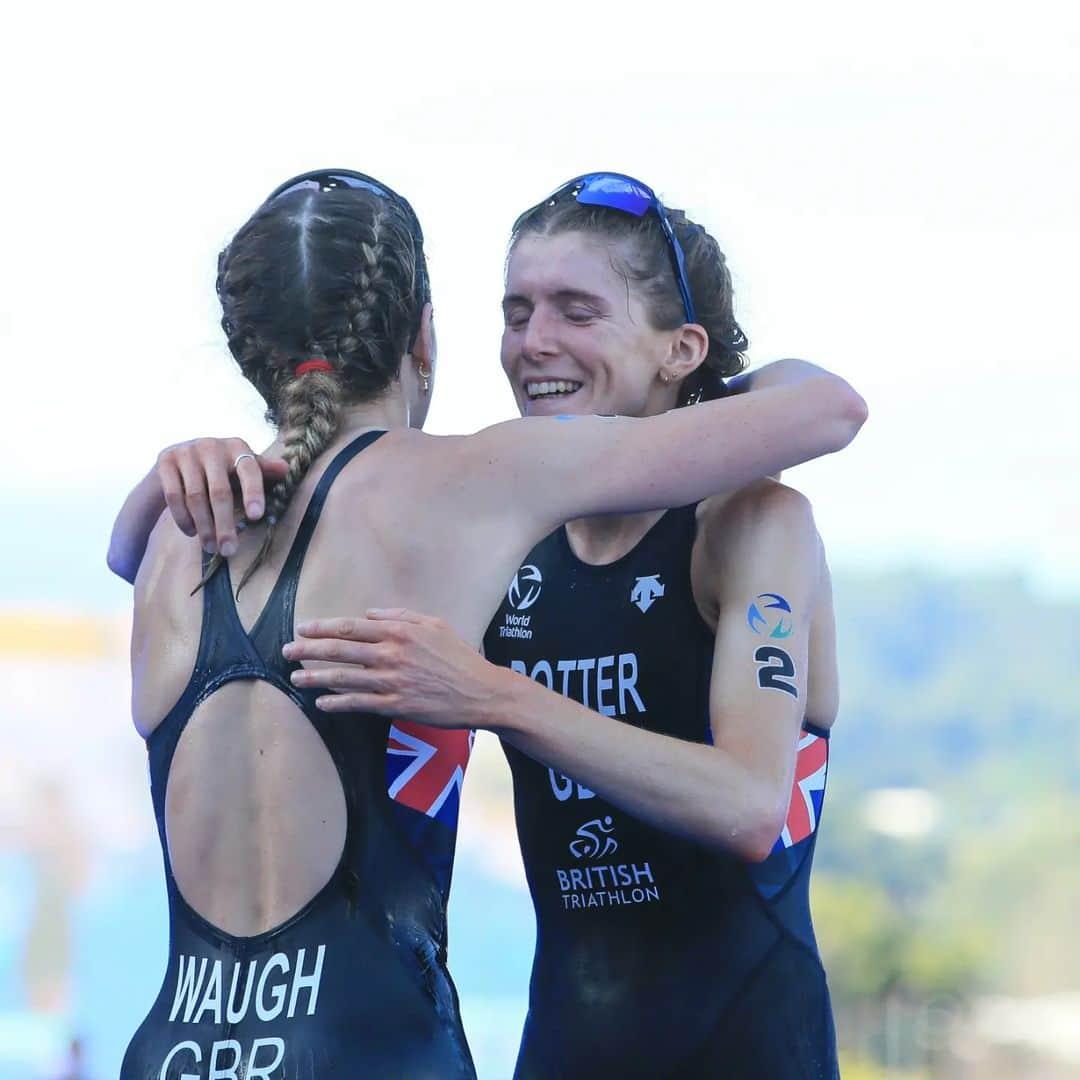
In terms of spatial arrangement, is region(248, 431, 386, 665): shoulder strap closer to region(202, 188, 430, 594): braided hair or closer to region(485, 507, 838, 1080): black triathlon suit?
region(202, 188, 430, 594): braided hair

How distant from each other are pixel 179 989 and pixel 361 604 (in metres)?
0.68

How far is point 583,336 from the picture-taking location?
3.31 metres

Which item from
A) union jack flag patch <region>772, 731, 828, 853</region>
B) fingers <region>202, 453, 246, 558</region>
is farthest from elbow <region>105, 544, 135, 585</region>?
union jack flag patch <region>772, 731, 828, 853</region>

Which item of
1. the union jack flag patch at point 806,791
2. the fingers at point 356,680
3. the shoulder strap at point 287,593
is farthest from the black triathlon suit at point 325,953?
the union jack flag patch at point 806,791

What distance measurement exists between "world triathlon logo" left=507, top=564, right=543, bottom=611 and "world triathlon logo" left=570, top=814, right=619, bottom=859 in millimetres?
481

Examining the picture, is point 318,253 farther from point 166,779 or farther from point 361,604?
point 166,779

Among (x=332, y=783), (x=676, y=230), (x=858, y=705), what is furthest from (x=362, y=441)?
(x=858, y=705)

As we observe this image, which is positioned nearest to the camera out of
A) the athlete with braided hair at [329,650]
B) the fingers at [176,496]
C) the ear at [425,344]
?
the athlete with braided hair at [329,650]

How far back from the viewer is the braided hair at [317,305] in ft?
8.39

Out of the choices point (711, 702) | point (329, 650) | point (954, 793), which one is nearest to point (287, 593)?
point (329, 650)

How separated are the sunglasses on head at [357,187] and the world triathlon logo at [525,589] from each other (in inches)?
30.9

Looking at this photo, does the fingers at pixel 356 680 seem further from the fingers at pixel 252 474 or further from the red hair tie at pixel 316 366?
the red hair tie at pixel 316 366

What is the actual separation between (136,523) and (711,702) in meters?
1.08

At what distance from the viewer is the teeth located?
11.0 ft
